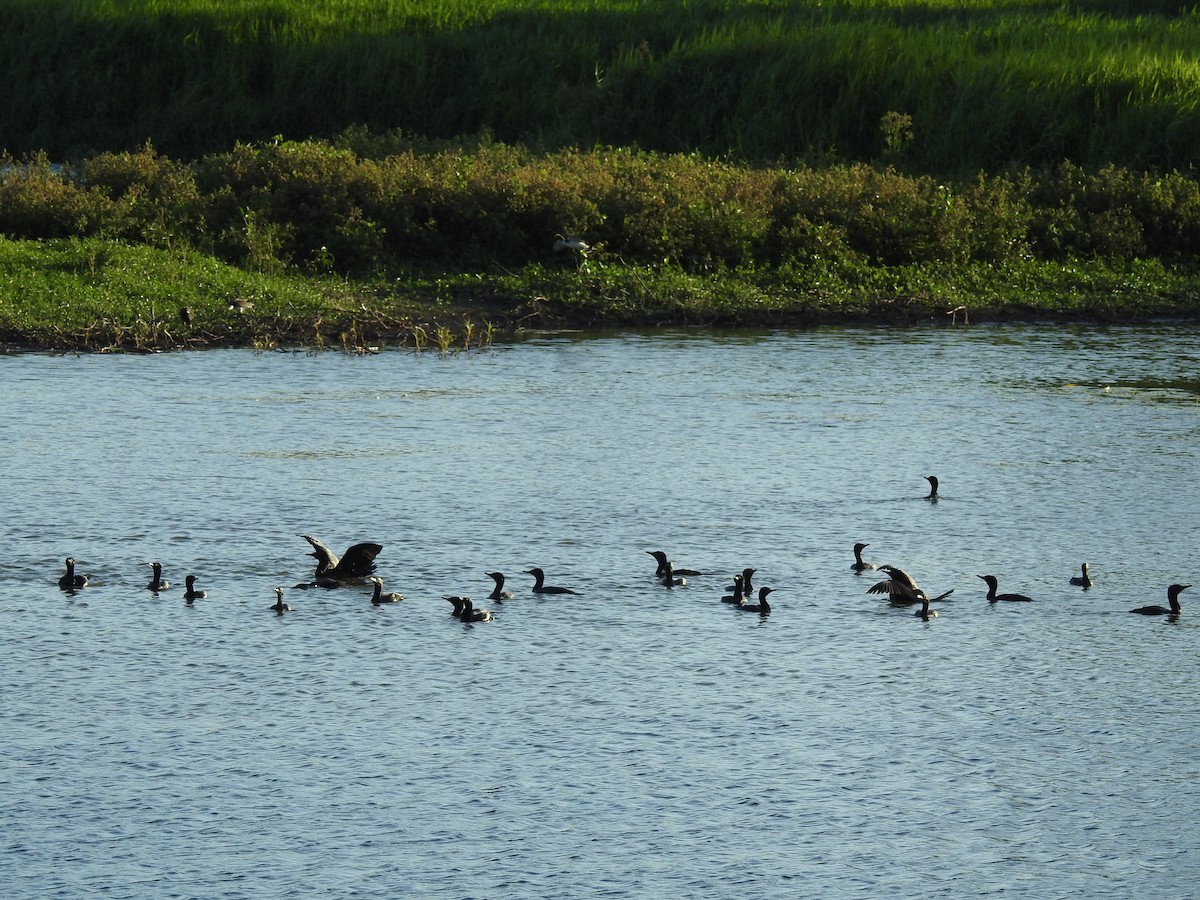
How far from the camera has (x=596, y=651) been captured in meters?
9.74

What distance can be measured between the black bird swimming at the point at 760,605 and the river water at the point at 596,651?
9 cm

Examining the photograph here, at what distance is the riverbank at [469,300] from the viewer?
1978 cm

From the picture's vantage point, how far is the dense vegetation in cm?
2184

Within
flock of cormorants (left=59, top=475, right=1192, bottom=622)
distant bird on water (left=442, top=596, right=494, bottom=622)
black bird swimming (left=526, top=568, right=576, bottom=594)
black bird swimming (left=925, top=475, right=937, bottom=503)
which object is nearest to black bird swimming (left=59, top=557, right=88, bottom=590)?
flock of cormorants (left=59, top=475, right=1192, bottom=622)

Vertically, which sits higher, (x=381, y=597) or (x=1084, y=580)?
(x=1084, y=580)

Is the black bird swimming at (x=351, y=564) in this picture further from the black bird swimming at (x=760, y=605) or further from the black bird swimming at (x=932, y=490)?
the black bird swimming at (x=932, y=490)

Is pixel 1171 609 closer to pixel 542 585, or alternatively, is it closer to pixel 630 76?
pixel 542 585

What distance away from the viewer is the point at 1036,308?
22469 millimetres

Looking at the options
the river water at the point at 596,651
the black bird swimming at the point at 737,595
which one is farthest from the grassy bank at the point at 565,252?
the black bird swimming at the point at 737,595

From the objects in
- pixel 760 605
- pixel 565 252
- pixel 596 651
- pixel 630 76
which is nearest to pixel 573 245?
pixel 565 252

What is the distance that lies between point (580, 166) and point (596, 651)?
622 inches

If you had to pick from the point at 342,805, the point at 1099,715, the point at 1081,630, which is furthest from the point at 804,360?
the point at 342,805

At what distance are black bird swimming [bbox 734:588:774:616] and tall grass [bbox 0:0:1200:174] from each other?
1739 cm

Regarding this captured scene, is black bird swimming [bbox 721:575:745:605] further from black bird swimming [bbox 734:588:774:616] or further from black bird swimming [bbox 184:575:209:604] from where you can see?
black bird swimming [bbox 184:575:209:604]
